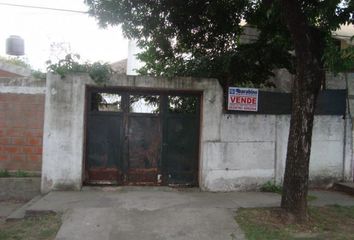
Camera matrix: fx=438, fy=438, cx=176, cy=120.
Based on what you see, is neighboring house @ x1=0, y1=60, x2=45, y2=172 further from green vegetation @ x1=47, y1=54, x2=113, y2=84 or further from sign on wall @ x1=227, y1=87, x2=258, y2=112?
sign on wall @ x1=227, y1=87, x2=258, y2=112

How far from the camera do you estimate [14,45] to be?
13078 millimetres

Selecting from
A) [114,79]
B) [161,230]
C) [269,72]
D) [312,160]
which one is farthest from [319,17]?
[161,230]

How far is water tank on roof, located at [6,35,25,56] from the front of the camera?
13.1 m

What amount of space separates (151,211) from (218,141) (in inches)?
96.8

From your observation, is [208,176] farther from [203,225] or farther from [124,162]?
[203,225]

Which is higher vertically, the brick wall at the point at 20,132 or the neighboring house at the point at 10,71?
the neighboring house at the point at 10,71

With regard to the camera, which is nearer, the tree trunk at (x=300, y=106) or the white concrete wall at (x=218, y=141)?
the tree trunk at (x=300, y=106)

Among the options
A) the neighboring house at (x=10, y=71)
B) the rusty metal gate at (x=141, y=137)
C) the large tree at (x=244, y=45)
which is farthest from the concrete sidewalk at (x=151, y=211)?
the neighboring house at (x=10, y=71)

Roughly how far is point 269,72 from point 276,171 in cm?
219

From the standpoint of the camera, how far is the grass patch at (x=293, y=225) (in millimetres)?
6305

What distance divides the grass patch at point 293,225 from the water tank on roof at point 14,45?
352 inches

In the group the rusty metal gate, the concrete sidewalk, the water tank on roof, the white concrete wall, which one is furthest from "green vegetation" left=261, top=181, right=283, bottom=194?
the water tank on roof

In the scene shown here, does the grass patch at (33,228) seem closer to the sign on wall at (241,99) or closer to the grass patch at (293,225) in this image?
the grass patch at (293,225)

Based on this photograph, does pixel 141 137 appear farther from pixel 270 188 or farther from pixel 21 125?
pixel 270 188
